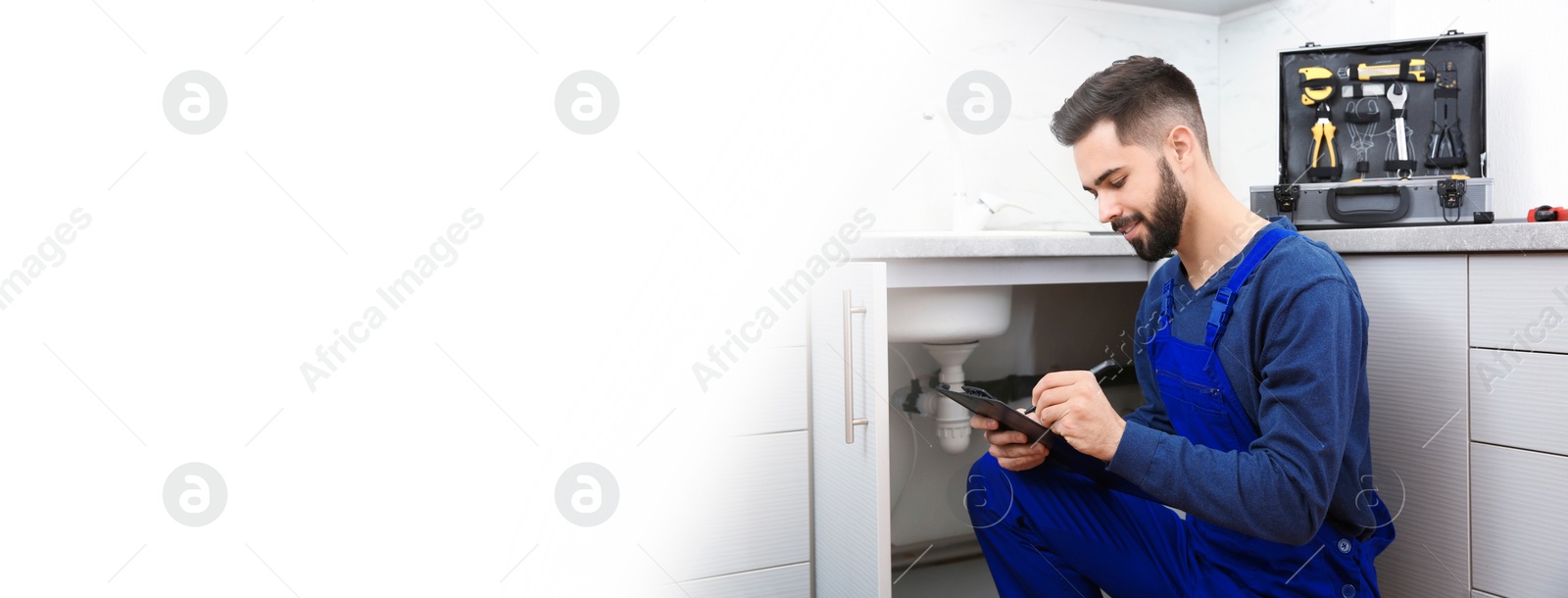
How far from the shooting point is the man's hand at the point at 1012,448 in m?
1.04

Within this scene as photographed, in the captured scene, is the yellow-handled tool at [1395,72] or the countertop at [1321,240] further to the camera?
the yellow-handled tool at [1395,72]

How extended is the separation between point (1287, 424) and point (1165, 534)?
287mm

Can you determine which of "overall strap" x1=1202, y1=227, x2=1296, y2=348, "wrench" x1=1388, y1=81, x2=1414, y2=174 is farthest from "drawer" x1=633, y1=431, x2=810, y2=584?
"wrench" x1=1388, y1=81, x2=1414, y2=174

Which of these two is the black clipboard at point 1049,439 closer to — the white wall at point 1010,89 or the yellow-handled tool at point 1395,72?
the white wall at point 1010,89

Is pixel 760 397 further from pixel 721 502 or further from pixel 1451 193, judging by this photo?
pixel 1451 193

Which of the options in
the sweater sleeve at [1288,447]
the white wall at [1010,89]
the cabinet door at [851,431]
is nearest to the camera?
the sweater sleeve at [1288,447]

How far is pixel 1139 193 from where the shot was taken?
102 cm

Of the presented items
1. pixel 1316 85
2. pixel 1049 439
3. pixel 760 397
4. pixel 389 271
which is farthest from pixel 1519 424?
pixel 389 271

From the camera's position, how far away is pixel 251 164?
1.12m

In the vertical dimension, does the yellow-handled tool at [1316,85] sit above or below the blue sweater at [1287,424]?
above

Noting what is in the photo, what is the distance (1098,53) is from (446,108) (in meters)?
1.33

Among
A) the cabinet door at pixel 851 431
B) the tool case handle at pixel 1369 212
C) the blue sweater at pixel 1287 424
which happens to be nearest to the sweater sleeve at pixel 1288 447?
the blue sweater at pixel 1287 424

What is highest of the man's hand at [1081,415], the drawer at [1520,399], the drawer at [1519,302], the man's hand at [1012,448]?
the man's hand at [1081,415]

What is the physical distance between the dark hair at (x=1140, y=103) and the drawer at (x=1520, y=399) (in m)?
0.42
